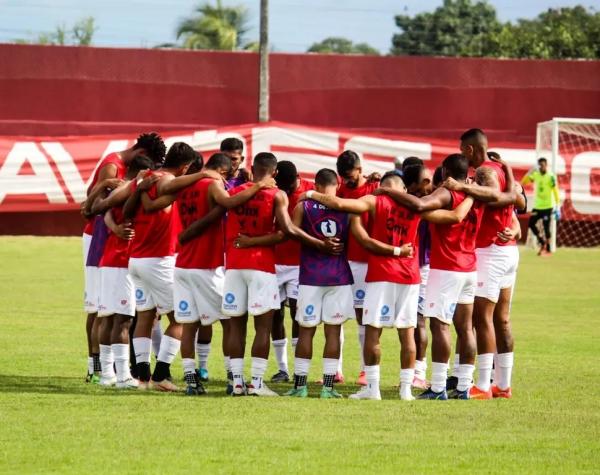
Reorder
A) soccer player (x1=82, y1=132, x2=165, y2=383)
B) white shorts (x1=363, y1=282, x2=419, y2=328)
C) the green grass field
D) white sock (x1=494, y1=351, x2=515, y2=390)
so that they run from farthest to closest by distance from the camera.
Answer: soccer player (x1=82, y1=132, x2=165, y2=383) → white sock (x1=494, y1=351, x2=515, y2=390) → white shorts (x1=363, y1=282, x2=419, y2=328) → the green grass field

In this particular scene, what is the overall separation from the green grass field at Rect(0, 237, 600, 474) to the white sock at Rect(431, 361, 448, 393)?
28 centimetres

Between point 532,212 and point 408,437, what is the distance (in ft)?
74.8

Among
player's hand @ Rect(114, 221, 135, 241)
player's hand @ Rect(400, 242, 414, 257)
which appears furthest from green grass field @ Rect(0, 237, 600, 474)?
player's hand @ Rect(114, 221, 135, 241)

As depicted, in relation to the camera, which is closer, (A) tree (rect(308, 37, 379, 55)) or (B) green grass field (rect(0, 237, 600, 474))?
(B) green grass field (rect(0, 237, 600, 474))

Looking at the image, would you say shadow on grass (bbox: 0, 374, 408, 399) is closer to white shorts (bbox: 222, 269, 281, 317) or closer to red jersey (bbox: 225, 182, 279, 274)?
white shorts (bbox: 222, 269, 281, 317)

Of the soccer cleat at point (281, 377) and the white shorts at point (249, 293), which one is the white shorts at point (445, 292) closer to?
the white shorts at point (249, 293)

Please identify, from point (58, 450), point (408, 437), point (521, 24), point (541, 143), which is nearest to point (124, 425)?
point (58, 450)

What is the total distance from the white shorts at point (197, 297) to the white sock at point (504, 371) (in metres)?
2.80

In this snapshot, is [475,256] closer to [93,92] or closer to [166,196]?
[166,196]

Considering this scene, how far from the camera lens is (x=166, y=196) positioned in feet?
40.8

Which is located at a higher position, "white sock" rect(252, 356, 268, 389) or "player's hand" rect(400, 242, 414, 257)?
"player's hand" rect(400, 242, 414, 257)

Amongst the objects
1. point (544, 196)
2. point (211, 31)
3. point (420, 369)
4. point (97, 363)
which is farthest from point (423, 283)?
point (211, 31)

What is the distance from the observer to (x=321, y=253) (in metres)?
12.2

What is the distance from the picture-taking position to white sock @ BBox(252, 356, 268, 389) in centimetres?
1224
